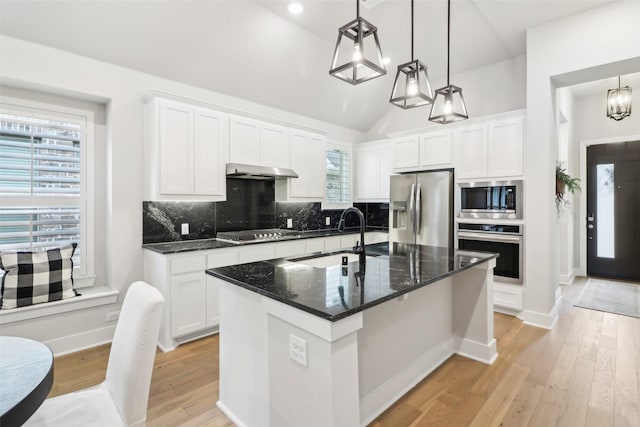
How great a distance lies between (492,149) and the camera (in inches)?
157

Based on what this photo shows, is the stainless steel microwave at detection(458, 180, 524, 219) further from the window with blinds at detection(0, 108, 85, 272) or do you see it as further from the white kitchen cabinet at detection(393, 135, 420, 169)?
the window with blinds at detection(0, 108, 85, 272)

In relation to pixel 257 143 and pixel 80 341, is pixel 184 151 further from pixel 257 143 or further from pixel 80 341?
pixel 80 341

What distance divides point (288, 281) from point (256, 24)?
2.97m

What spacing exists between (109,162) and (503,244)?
456 centimetres

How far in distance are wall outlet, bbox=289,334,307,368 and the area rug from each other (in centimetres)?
451

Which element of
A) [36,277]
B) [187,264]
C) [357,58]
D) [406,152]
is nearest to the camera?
[357,58]

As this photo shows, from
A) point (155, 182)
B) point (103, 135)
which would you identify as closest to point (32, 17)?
point (103, 135)

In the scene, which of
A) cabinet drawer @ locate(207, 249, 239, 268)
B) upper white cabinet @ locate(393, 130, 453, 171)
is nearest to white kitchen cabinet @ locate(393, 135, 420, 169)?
upper white cabinet @ locate(393, 130, 453, 171)

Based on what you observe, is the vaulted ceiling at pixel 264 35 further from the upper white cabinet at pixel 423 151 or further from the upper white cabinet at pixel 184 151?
the upper white cabinet at pixel 423 151

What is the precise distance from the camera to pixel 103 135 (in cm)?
332

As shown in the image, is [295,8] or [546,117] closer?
[295,8]

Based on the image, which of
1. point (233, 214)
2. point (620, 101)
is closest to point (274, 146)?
point (233, 214)

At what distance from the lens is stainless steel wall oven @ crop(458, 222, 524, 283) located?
12.4 ft

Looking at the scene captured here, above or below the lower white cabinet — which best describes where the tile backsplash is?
above
